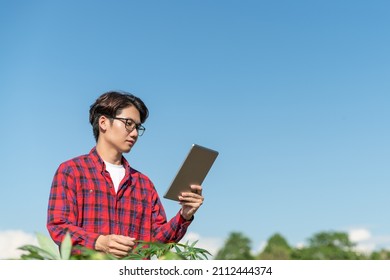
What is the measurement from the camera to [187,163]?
414 centimetres

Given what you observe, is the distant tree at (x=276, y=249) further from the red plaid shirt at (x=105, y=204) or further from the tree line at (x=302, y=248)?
the red plaid shirt at (x=105, y=204)

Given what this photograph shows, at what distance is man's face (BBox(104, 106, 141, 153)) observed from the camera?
4.96 meters

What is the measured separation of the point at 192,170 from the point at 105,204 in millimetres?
968

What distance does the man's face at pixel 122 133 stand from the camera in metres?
4.96

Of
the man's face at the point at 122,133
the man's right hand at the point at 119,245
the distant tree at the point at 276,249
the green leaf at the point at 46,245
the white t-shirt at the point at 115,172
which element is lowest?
the green leaf at the point at 46,245

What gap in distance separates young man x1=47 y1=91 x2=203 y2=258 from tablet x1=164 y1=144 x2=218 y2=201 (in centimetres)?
7

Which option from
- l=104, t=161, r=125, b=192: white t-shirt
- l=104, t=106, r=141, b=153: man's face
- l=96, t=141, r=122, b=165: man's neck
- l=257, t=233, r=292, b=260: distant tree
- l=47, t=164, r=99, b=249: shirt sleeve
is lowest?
l=47, t=164, r=99, b=249: shirt sleeve

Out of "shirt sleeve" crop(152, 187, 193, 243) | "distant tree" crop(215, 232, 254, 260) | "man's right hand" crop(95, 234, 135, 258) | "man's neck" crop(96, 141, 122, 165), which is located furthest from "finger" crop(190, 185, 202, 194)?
"distant tree" crop(215, 232, 254, 260)

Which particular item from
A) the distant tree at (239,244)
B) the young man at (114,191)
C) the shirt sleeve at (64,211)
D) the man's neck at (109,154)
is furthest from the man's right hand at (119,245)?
the distant tree at (239,244)

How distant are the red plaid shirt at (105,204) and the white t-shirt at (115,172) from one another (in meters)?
0.05

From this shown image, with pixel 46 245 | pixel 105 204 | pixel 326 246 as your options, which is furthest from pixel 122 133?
pixel 326 246

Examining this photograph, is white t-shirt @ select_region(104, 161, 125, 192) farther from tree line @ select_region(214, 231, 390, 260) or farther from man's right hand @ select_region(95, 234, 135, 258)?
tree line @ select_region(214, 231, 390, 260)

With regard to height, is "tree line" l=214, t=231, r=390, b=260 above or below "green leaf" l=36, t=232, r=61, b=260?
above
